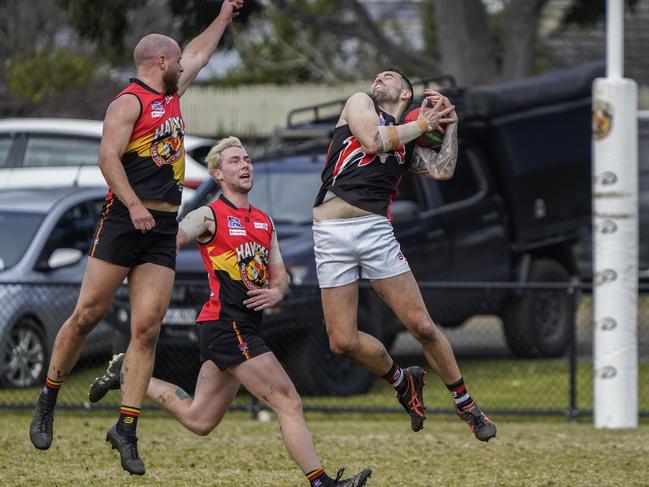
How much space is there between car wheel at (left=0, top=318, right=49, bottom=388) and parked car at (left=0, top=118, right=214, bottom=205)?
2.91m

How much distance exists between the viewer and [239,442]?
1066 cm

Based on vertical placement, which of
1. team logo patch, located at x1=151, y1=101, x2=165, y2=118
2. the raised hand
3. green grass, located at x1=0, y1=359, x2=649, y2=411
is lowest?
green grass, located at x1=0, y1=359, x2=649, y2=411

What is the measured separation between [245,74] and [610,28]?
20.9 m

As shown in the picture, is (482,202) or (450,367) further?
(482,202)

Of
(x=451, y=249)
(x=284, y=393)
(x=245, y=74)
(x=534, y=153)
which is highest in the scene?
(x=245, y=74)

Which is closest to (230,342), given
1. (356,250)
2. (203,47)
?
(356,250)

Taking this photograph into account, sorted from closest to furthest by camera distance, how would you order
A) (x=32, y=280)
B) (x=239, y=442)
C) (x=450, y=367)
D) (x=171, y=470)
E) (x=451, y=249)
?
(x=450, y=367), (x=171, y=470), (x=239, y=442), (x=32, y=280), (x=451, y=249)

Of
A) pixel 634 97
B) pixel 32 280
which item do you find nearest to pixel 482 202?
pixel 634 97

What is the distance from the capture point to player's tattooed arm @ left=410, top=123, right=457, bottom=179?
797 cm

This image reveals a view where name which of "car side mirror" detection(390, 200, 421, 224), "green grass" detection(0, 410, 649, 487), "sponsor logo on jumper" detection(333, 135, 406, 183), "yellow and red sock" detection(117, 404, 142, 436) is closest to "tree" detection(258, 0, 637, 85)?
"car side mirror" detection(390, 200, 421, 224)

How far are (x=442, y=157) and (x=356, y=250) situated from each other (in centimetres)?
69

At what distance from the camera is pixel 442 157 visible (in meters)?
8.00

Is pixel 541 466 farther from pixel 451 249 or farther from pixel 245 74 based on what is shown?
pixel 245 74

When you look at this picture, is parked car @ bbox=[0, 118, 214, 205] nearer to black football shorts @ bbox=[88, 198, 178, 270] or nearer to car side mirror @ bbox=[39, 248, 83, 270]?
car side mirror @ bbox=[39, 248, 83, 270]
